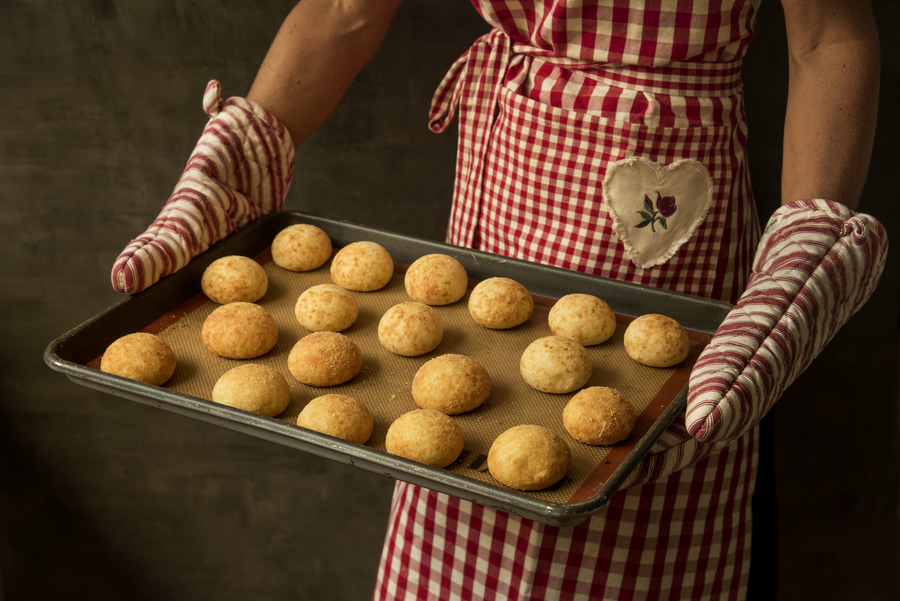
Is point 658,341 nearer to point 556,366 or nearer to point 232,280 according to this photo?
point 556,366

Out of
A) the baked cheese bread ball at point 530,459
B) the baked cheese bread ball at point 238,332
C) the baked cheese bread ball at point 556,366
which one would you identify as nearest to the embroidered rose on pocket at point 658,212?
the baked cheese bread ball at point 556,366

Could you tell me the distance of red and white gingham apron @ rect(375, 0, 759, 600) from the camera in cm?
157

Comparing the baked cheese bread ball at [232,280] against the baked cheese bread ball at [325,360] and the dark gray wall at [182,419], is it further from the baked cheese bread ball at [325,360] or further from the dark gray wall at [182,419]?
the dark gray wall at [182,419]

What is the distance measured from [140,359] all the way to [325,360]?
0.34 metres

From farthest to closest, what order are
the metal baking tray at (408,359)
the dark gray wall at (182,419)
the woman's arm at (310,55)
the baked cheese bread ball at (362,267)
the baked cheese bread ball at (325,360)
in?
the dark gray wall at (182,419) → the woman's arm at (310,55) → the baked cheese bread ball at (362,267) → the baked cheese bread ball at (325,360) → the metal baking tray at (408,359)

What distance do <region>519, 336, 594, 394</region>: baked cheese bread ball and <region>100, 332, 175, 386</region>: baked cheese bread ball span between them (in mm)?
691

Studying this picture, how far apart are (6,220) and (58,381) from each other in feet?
2.03

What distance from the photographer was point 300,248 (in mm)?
1765

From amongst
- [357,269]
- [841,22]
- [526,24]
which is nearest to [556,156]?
[526,24]

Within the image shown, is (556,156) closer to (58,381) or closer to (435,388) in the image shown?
(435,388)

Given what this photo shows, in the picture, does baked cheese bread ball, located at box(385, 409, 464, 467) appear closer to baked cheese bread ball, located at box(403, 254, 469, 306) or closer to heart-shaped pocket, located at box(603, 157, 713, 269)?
baked cheese bread ball, located at box(403, 254, 469, 306)

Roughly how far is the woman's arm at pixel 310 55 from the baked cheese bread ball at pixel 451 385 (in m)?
0.80

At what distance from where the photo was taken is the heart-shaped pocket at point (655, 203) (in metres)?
1.63

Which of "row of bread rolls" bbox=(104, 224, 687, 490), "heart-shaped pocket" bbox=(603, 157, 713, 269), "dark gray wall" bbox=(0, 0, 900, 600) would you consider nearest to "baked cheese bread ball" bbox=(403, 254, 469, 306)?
"row of bread rolls" bbox=(104, 224, 687, 490)
